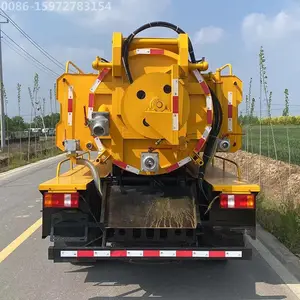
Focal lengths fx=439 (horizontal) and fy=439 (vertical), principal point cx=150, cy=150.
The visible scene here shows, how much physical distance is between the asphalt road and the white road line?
0.04m

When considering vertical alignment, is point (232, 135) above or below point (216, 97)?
below

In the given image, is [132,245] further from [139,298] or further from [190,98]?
[190,98]

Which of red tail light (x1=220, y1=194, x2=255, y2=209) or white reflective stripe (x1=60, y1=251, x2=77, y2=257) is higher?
red tail light (x1=220, y1=194, x2=255, y2=209)

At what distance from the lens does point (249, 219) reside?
4770 millimetres

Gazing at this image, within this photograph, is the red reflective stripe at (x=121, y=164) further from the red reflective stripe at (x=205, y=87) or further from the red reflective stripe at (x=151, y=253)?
the red reflective stripe at (x=205, y=87)

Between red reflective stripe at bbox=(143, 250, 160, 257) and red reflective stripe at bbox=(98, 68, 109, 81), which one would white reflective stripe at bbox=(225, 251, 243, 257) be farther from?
red reflective stripe at bbox=(98, 68, 109, 81)

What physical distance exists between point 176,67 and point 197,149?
0.97 meters

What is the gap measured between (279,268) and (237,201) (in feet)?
4.71

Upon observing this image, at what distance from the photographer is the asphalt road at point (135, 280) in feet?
15.5

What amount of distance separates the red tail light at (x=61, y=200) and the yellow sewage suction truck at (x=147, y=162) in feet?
0.03

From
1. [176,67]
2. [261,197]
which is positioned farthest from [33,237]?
[261,197]

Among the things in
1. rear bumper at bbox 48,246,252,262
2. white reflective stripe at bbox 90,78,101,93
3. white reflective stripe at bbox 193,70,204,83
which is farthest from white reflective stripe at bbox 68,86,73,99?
rear bumper at bbox 48,246,252,262

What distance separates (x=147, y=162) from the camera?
15.6 ft

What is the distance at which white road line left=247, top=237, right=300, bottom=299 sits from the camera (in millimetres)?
4914
